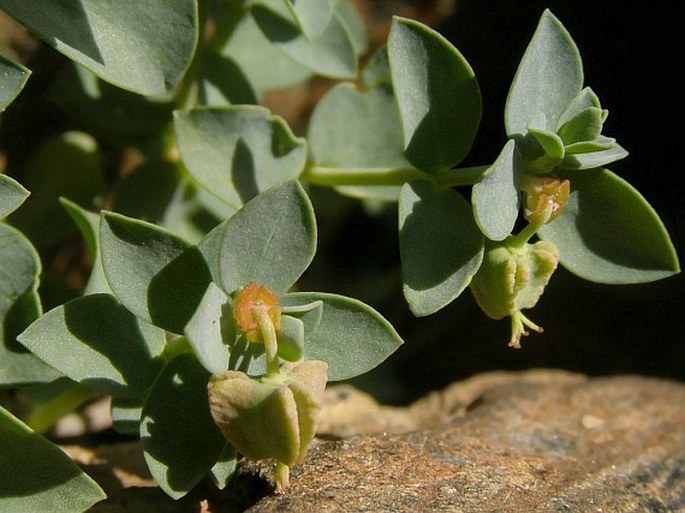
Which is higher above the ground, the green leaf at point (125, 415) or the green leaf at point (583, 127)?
the green leaf at point (583, 127)

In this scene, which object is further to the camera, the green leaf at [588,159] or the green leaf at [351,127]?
the green leaf at [351,127]

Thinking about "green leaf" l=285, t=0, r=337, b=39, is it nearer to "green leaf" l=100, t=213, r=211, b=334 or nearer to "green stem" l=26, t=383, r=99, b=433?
"green leaf" l=100, t=213, r=211, b=334

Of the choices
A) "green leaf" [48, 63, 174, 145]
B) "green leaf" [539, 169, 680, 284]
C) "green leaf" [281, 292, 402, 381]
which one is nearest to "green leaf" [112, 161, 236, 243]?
"green leaf" [48, 63, 174, 145]

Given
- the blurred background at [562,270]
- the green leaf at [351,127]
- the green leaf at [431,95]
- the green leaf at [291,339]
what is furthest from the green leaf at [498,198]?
the blurred background at [562,270]

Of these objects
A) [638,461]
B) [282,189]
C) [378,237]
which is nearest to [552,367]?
[378,237]

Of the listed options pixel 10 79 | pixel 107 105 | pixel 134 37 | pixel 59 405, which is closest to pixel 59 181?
pixel 107 105

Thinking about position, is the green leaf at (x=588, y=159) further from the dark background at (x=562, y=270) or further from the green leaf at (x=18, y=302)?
the dark background at (x=562, y=270)

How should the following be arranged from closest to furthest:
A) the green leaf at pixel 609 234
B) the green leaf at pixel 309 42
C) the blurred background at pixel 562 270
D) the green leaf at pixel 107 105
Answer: the green leaf at pixel 609 234 → the green leaf at pixel 309 42 → the green leaf at pixel 107 105 → the blurred background at pixel 562 270

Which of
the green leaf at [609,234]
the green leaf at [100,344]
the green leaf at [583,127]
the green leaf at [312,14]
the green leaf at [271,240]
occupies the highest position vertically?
the green leaf at [312,14]
